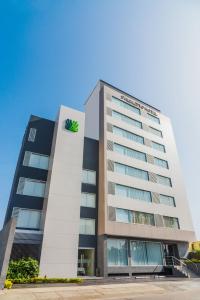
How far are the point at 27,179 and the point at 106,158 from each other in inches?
418

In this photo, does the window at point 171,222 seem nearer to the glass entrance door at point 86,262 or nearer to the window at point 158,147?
the glass entrance door at point 86,262

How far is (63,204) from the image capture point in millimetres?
24094

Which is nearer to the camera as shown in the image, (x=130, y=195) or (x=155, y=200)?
(x=130, y=195)

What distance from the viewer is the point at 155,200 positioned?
3138 centimetres

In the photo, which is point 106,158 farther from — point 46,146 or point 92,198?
point 46,146

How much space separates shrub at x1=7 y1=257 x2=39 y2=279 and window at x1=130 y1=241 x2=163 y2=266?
40.8 feet

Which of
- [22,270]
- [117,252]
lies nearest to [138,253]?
[117,252]

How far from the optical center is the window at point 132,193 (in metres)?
28.4

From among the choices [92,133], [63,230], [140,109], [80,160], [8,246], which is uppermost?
[140,109]

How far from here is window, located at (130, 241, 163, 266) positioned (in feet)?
85.3

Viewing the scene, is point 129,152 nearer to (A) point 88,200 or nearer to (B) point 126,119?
(B) point 126,119

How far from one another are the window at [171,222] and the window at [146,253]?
3421 millimetres

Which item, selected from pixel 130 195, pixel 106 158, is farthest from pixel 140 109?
pixel 130 195

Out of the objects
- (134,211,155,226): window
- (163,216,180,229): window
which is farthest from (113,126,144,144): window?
(163,216,180,229): window
